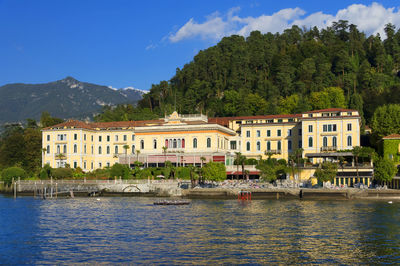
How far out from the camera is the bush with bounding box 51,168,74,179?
88.2 m

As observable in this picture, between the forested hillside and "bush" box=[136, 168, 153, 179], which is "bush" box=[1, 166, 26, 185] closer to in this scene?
"bush" box=[136, 168, 153, 179]

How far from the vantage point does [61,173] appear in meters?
88.2

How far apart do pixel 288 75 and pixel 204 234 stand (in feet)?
293

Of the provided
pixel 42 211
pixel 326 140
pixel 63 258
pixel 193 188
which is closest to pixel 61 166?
pixel 193 188

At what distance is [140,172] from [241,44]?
78.3 m

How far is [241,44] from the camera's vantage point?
150125 millimetres

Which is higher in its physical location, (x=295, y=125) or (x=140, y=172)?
(x=295, y=125)

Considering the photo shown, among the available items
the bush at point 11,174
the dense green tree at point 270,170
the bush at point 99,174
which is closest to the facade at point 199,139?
the bush at point 99,174

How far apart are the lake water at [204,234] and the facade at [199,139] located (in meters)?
23.4

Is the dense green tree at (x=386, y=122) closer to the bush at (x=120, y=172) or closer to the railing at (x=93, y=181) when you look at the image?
the railing at (x=93, y=181)

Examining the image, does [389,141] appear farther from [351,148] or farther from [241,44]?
[241,44]

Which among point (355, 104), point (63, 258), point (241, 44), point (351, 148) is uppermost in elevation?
point (241, 44)

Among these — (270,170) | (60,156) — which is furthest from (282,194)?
(60,156)

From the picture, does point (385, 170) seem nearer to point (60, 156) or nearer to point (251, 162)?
point (251, 162)
